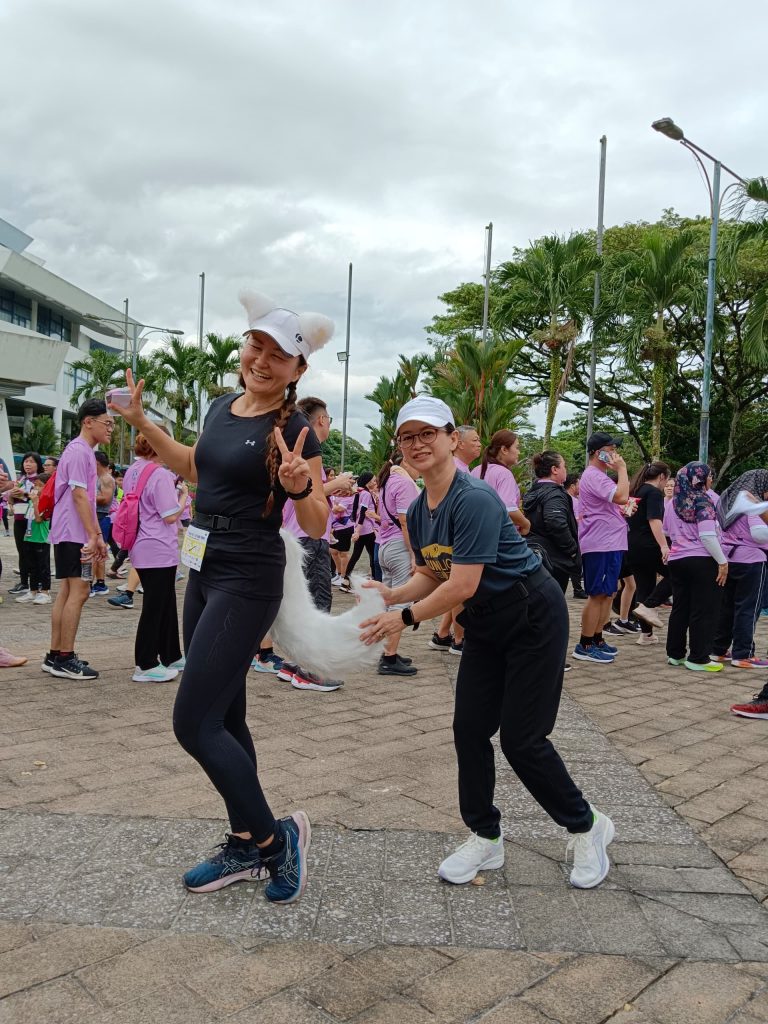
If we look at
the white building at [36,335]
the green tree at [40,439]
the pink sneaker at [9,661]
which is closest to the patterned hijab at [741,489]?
the pink sneaker at [9,661]

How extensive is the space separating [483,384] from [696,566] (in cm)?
Answer: 1463

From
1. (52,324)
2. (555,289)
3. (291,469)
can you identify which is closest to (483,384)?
(555,289)

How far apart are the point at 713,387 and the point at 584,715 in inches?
1093

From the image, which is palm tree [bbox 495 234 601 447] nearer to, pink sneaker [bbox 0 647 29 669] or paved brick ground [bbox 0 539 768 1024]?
pink sneaker [bbox 0 647 29 669]

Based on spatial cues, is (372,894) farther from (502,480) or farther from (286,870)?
(502,480)

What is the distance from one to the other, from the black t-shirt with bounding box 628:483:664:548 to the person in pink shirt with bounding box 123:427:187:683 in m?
4.98

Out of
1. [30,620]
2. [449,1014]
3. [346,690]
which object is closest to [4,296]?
[30,620]

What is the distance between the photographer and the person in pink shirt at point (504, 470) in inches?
291

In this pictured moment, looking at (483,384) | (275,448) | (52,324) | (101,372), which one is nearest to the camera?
(275,448)

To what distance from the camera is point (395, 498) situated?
6.97m

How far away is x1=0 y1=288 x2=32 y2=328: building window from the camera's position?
63531 millimetres

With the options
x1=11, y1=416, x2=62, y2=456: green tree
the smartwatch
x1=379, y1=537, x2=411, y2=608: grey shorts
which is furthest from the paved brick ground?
x1=11, y1=416, x2=62, y2=456: green tree

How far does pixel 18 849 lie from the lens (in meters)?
3.34

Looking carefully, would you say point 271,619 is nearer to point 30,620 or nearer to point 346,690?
point 346,690
